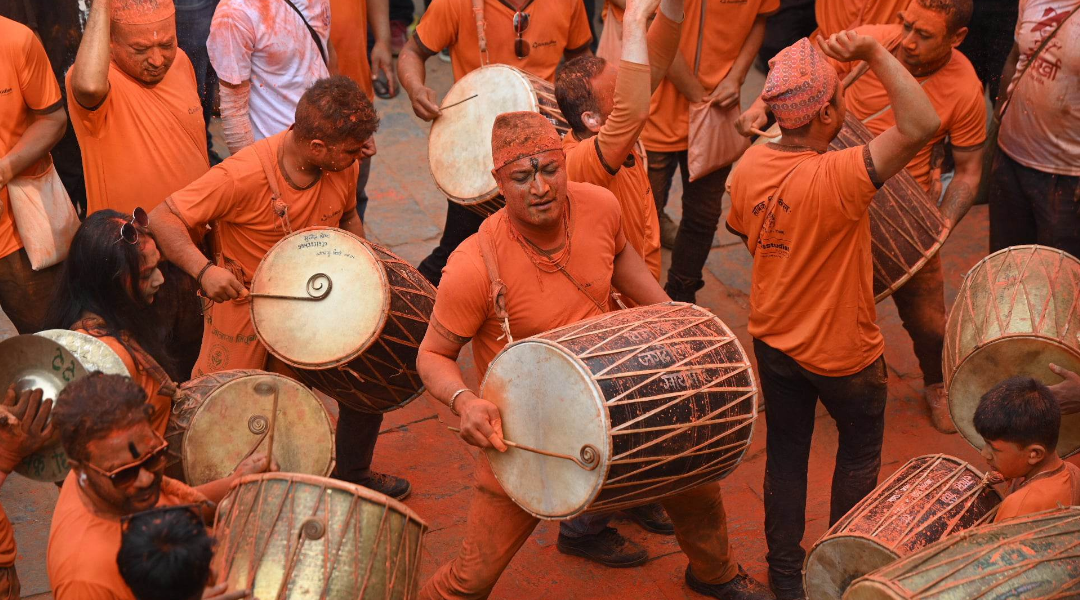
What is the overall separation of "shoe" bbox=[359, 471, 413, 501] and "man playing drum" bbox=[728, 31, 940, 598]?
165 cm

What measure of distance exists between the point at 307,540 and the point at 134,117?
249cm

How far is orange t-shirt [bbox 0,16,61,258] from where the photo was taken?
181 inches

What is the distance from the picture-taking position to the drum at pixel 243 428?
376cm

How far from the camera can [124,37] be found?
4.79 meters

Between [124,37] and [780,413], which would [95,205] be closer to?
[124,37]

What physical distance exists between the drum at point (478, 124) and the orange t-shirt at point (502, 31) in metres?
0.33

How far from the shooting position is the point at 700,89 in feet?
19.6

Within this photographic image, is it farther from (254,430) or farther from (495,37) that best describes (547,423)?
(495,37)

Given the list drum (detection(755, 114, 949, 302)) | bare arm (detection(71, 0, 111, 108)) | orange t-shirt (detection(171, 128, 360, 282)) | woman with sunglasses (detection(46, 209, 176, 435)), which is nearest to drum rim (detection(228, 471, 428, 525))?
woman with sunglasses (detection(46, 209, 176, 435))

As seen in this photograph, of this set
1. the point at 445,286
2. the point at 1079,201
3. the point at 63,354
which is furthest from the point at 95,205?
the point at 1079,201

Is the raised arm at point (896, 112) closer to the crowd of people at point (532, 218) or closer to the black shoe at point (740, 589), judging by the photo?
the crowd of people at point (532, 218)

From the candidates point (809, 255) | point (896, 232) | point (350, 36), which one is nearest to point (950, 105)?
point (896, 232)

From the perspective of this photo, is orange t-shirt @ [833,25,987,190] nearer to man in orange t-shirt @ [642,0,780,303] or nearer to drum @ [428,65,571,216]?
man in orange t-shirt @ [642,0,780,303]

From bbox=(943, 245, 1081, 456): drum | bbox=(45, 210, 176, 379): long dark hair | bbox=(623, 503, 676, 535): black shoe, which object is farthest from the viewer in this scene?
bbox=(623, 503, 676, 535): black shoe
